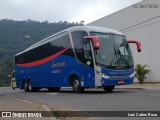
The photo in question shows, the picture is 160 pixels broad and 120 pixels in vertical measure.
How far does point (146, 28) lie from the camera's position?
114 ft

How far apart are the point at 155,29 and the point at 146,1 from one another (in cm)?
276

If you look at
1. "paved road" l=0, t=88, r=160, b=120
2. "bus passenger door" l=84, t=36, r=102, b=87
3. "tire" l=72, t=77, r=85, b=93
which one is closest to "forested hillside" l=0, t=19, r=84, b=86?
"tire" l=72, t=77, r=85, b=93

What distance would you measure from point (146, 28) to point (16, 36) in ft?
133

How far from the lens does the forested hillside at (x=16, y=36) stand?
2680 inches

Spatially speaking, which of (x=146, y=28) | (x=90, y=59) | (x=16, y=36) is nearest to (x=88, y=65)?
(x=90, y=59)

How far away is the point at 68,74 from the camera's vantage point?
2167 centimetres

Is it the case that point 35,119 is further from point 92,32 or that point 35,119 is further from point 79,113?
point 92,32

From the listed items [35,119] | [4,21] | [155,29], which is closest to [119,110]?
[35,119]

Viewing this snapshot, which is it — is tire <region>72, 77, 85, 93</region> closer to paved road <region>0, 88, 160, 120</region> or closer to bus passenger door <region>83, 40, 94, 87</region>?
bus passenger door <region>83, 40, 94, 87</region>

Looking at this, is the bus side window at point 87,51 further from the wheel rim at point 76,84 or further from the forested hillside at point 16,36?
the forested hillside at point 16,36

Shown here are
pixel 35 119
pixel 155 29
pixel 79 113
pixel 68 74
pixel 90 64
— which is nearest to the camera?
pixel 35 119

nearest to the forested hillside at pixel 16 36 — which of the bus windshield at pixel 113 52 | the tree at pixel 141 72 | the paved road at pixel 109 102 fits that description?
the tree at pixel 141 72

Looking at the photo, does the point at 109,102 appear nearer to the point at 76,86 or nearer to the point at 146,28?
the point at 76,86

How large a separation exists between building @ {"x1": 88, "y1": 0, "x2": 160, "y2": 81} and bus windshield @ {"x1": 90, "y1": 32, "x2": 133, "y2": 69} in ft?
43.9
